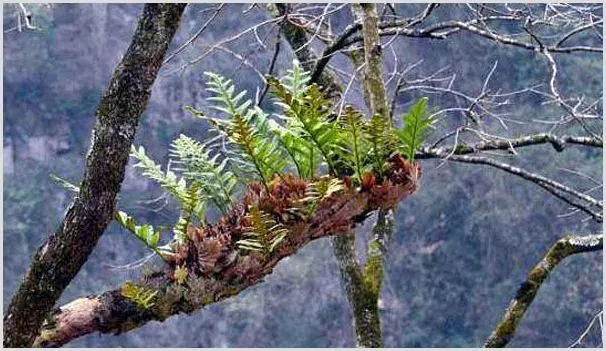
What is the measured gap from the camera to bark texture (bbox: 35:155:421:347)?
49.7 inches

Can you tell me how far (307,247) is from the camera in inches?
478

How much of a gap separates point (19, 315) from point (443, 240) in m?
11.4

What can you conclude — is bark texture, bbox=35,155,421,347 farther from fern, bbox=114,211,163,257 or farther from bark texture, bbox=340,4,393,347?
bark texture, bbox=340,4,393,347

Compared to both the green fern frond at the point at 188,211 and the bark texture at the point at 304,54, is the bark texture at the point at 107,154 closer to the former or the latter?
the green fern frond at the point at 188,211

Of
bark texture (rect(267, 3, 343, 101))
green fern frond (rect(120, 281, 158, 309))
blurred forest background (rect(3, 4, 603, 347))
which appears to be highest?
blurred forest background (rect(3, 4, 603, 347))

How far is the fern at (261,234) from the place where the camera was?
1.27m

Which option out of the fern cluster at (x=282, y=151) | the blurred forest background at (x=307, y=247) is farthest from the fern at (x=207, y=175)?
the blurred forest background at (x=307, y=247)

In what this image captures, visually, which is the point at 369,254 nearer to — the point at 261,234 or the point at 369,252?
the point at 369,252

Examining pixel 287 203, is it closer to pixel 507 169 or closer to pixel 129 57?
pixel 129 57

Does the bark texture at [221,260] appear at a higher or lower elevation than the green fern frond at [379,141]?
lower

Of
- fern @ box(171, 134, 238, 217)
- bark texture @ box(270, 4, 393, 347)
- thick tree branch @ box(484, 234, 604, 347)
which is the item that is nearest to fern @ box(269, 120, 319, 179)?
fern @ box(171, 134, 238, 217)

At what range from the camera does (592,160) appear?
10688 mm

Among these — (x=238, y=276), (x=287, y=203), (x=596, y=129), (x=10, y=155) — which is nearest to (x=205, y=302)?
(x=238, y=276)

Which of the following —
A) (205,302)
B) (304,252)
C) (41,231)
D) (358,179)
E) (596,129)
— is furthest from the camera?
(304,252)
